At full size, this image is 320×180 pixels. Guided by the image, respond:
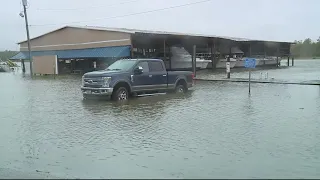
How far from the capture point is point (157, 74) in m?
16.4

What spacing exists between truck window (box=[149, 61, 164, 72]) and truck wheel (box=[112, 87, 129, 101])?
1830 mm

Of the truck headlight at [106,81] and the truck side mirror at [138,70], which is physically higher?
the truck side mirror at [138,70]

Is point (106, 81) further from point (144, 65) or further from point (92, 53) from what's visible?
point (92, 53)

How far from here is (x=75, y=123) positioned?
1003cm

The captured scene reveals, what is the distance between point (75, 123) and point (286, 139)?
5.54 m

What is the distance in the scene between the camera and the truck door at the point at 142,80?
604 inches

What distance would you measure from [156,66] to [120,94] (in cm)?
254

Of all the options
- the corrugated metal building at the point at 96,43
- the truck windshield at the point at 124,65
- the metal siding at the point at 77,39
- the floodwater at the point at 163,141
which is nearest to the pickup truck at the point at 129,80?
the truck windshield at the point at 124,65

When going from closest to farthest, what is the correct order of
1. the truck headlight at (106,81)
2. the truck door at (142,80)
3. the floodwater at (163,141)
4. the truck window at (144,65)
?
the floodwater at (163,141) < the truck headlight at (106,81) < the truck door at (142,80) < the truck window at (144,65)

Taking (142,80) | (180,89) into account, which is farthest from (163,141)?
(180,89)

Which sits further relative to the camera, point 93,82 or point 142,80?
point 142,80

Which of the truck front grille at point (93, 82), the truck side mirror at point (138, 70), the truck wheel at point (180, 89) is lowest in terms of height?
the truck wheel at point (180, 89)

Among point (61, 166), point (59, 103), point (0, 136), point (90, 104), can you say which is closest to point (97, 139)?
point (61, 166)

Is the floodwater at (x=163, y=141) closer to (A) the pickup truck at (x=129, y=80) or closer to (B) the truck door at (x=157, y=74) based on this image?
(A) the pickup truck at (x=129, y=80)
